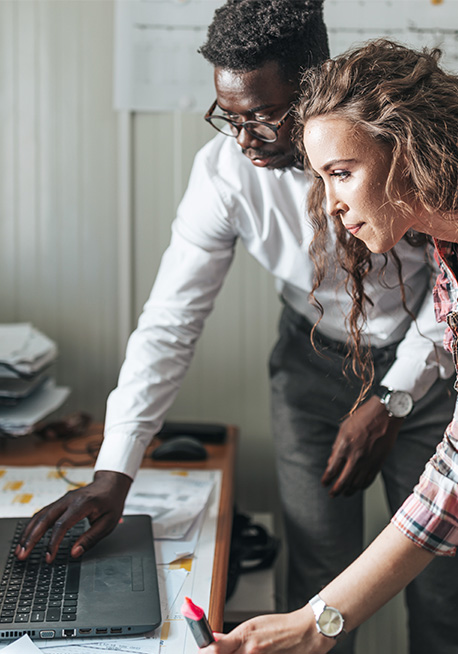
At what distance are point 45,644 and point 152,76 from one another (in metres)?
1.28

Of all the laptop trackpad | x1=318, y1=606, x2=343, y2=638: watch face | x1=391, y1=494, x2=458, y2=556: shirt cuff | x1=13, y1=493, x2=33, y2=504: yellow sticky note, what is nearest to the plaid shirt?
x1=391, y1=494, x2=458, y2=556: shirt cuff

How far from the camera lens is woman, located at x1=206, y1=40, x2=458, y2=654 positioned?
29.8 inches

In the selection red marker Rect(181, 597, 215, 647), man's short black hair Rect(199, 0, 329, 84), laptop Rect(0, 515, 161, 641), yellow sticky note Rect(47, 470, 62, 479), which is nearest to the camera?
red marker Rect(181, 597, 215, 647)

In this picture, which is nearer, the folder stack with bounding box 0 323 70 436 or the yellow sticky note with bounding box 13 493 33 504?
the yellow sticky note with bounding box 13 493 33 504

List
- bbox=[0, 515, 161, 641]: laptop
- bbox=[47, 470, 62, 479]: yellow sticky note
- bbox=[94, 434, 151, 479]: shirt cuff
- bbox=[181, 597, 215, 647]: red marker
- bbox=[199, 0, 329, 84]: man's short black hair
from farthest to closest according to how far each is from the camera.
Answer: bbox=[47, 470, 62, 479]: yellow sticky note → bbox=[94, 434, 151, 479]: shirt cuff → bbox=[199, 0, 329, 84]: man's short black hair → bbox=[0, 515, 161, 641]: laptop → bbox=[181, 597, 215, 647]: red marker

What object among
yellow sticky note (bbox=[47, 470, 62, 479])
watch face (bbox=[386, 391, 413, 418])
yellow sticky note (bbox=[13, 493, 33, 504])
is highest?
watch face (bbox=[386, 391, 413, 418])

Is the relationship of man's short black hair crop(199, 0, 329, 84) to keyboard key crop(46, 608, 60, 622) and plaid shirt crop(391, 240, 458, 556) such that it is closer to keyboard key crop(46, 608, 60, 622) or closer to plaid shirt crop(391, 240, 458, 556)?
plaid shirt crop(391, 240, 458, 556)

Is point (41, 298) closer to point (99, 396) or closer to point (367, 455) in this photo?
point (99, 396)

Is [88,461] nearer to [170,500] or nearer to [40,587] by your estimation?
[170,500]

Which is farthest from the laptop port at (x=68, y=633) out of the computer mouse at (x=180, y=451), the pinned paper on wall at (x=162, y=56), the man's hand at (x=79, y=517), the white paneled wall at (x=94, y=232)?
the pinned paper on wall at (x=162, y=56)

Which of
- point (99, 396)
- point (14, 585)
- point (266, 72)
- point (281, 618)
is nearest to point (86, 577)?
point (14, 585)

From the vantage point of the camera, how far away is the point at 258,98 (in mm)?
963

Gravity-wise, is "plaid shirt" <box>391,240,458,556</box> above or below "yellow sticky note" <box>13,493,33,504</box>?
above

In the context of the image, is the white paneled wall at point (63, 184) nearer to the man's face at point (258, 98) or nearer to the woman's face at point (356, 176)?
the man's face at point (258, 98)
